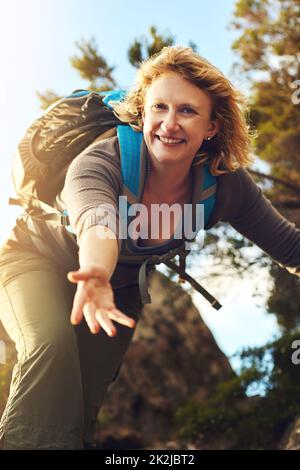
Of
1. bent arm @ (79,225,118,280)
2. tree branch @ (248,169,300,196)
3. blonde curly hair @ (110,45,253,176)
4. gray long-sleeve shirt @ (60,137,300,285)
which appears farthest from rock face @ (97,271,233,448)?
bent arm @ (79,225,118,280)

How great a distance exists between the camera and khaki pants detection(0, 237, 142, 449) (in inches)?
86.9

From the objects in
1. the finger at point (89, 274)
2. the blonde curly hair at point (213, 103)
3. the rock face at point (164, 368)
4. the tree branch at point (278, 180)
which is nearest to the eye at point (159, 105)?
the blonde curly hair at point (213, 103)

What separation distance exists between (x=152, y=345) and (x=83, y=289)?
785 cm

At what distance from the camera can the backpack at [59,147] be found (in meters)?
2.70

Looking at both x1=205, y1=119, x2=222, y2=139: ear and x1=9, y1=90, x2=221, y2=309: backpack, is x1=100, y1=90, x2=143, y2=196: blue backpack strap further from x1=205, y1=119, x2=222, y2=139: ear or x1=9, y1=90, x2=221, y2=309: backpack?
x1=205, y1=119, x2=222, y2=139: ear

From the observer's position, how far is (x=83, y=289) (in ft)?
5.89

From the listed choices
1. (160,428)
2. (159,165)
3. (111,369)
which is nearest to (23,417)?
(111,369)

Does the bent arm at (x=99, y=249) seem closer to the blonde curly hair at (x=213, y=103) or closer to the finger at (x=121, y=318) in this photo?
the finger at (x=121, y=318)

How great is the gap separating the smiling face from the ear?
0.11 meters

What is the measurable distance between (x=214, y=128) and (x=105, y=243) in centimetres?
105

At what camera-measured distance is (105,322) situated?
1.77 meters

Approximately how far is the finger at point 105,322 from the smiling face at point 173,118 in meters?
0.94

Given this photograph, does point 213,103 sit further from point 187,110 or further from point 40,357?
point 40,357
